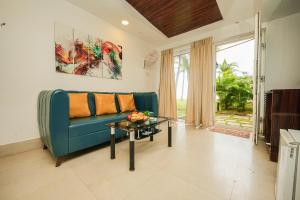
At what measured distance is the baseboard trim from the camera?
5.62 feet

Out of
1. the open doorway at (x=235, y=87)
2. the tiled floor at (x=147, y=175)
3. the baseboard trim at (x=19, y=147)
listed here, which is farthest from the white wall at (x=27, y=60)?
the open doorway at (x=235, y=87)

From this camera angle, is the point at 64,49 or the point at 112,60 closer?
the point at 64,49

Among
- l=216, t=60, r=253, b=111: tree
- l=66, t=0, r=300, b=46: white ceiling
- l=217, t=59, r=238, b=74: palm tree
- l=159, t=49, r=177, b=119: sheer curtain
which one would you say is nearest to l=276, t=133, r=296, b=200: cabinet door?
l=66, t=0, r=300, b=46: white ceiling

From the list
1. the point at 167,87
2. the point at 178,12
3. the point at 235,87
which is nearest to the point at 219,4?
the point at 178,12

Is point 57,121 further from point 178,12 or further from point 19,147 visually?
point 178,12

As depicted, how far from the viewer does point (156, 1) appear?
228cm

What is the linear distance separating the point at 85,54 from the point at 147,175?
7.67ft

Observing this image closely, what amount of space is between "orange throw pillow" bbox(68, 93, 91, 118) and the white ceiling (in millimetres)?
1633

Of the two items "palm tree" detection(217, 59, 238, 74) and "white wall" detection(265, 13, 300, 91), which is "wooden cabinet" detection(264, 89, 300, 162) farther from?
"palm tree" detection(217, 59, 238, 74)

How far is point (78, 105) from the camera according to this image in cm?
207

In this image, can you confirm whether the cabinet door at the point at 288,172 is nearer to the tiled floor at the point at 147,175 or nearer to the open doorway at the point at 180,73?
the tiled floor at the point at 147,175

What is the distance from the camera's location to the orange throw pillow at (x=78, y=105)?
1995 mm

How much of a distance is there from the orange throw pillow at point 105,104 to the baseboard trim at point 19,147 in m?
0.94

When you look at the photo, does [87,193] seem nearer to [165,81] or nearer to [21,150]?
[21,150]
